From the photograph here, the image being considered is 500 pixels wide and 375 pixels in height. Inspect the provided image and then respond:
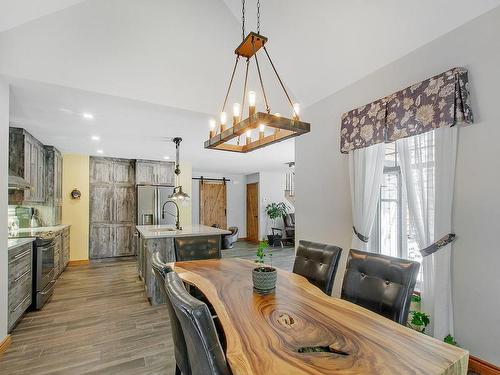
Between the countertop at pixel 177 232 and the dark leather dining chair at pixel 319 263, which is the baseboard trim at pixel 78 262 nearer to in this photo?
the countertop at pixel 177 232

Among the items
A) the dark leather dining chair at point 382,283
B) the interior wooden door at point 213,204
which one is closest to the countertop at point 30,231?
the dark leather dining chair at point 382,283

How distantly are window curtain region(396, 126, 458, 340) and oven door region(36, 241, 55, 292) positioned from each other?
14.2 feet

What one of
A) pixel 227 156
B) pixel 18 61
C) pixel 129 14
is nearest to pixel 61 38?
pixel 18 61

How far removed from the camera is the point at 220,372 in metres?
0.88

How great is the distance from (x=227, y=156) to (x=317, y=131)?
117 inches

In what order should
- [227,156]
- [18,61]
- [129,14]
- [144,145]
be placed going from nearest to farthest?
[18,61], [129,14], [144,145], [227,156]

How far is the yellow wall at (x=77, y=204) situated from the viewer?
5875 mm

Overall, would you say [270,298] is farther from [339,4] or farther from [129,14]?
[129,14]

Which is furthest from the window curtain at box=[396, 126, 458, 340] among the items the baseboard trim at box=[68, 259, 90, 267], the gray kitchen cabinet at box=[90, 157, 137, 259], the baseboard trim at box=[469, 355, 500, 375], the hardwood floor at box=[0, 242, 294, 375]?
the baseboard trim at box=[68, 259, 90, 267]

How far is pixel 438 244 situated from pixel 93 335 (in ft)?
11.3

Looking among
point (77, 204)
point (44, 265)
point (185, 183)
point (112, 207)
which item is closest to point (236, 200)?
point (185, 183)

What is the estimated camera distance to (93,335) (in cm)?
271

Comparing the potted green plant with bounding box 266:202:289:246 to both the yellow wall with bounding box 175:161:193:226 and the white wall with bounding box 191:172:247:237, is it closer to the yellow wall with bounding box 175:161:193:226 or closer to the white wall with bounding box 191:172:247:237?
the white wall with bounding box 191:172:247:237

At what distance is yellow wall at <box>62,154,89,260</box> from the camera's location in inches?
231
